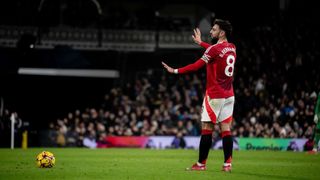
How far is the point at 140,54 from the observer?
3916 cm

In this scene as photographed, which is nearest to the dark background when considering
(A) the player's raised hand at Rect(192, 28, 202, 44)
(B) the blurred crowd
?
(B) the blurred crowd

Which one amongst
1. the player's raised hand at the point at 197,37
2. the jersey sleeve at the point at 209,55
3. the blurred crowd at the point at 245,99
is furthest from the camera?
the blurred crowd at the point at 245,99

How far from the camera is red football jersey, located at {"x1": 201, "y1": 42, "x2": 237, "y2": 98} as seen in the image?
47.5 ft

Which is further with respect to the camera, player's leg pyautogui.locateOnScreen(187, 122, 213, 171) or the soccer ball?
the soccer ball

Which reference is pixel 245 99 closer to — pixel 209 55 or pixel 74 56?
pixel 74 56

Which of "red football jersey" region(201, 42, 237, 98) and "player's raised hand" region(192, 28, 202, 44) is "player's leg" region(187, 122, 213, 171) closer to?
"red football jersey" region(201, 42, 237, 98)

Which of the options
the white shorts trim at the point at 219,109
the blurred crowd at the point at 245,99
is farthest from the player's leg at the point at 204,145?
the blurred crowd at the point at 245,99

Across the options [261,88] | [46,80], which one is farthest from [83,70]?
[261,88]

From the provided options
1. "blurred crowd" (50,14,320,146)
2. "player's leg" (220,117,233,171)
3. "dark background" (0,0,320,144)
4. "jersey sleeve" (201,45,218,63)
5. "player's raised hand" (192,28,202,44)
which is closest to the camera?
"jersey sleeve" (201,45,218,63)

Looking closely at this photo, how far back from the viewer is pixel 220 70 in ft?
47.7

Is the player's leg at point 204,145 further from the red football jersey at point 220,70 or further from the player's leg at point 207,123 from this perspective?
the red football jersey at point 220,70

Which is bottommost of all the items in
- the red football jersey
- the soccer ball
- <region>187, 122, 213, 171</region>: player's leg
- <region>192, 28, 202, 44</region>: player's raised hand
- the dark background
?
the soccer ball

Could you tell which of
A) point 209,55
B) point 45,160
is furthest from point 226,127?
point 45,160

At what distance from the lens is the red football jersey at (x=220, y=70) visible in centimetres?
1448
